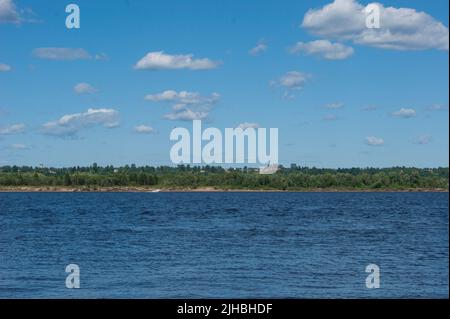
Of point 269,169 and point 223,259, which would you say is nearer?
point 223,259

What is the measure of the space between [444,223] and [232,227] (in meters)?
24.5

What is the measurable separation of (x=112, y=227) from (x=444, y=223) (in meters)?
34.8

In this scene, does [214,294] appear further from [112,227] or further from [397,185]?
[397,185]

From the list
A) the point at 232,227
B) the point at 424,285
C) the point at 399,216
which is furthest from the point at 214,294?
the point at 399,216

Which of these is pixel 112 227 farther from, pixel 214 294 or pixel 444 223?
pixel 214 294

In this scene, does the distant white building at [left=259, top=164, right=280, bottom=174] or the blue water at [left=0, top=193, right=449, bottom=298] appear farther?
the distant white building at [left=259, top=164, right=280, bottom=174]

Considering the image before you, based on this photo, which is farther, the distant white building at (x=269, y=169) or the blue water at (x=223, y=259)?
the distant white building at (x=269, y=169)
